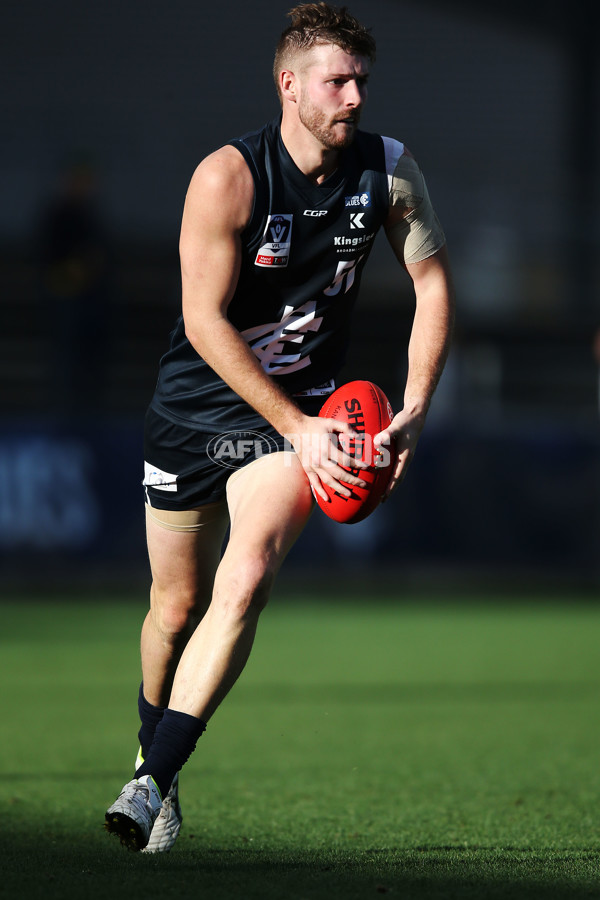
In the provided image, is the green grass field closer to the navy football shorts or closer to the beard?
the navy football shorts

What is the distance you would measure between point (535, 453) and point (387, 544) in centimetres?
160

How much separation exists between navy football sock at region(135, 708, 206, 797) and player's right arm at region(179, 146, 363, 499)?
0.75 m

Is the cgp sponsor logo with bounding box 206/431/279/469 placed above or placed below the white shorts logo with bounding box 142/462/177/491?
above

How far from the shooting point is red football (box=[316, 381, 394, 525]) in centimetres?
347

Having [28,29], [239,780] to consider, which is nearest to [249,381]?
[239,780]

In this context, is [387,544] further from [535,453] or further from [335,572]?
[535,453]

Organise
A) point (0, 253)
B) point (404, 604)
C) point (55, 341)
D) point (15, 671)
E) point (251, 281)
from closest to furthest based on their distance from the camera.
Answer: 1. point (251, 281)
2. point (15, 671)
3. point (404, 604)
4. point (55, 341)
5. point (0, 253)

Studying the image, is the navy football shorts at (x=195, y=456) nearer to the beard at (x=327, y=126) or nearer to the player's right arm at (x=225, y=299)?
the player's right arm at (x=225, y=299)

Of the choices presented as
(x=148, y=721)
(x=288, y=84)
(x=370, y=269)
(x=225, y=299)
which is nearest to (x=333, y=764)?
(x=148, y=721)

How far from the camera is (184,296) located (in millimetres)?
A: 3562

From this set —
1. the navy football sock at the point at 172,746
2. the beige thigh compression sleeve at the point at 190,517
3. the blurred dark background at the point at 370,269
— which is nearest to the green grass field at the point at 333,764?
the navy football sock at the point at 172,746

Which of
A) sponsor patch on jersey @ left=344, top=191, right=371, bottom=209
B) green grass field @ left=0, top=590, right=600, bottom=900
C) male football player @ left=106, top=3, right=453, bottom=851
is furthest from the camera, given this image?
sponsor patch on jersey @ left=344, top=191, right=371, bottom=209

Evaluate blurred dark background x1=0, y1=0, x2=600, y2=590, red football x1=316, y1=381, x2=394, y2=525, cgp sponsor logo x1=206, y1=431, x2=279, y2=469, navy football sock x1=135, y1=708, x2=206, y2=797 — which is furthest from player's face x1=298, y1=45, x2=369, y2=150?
blurred dark background x1=0, y1=0, x2=600, y2=590

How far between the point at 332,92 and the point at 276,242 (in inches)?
18.1
